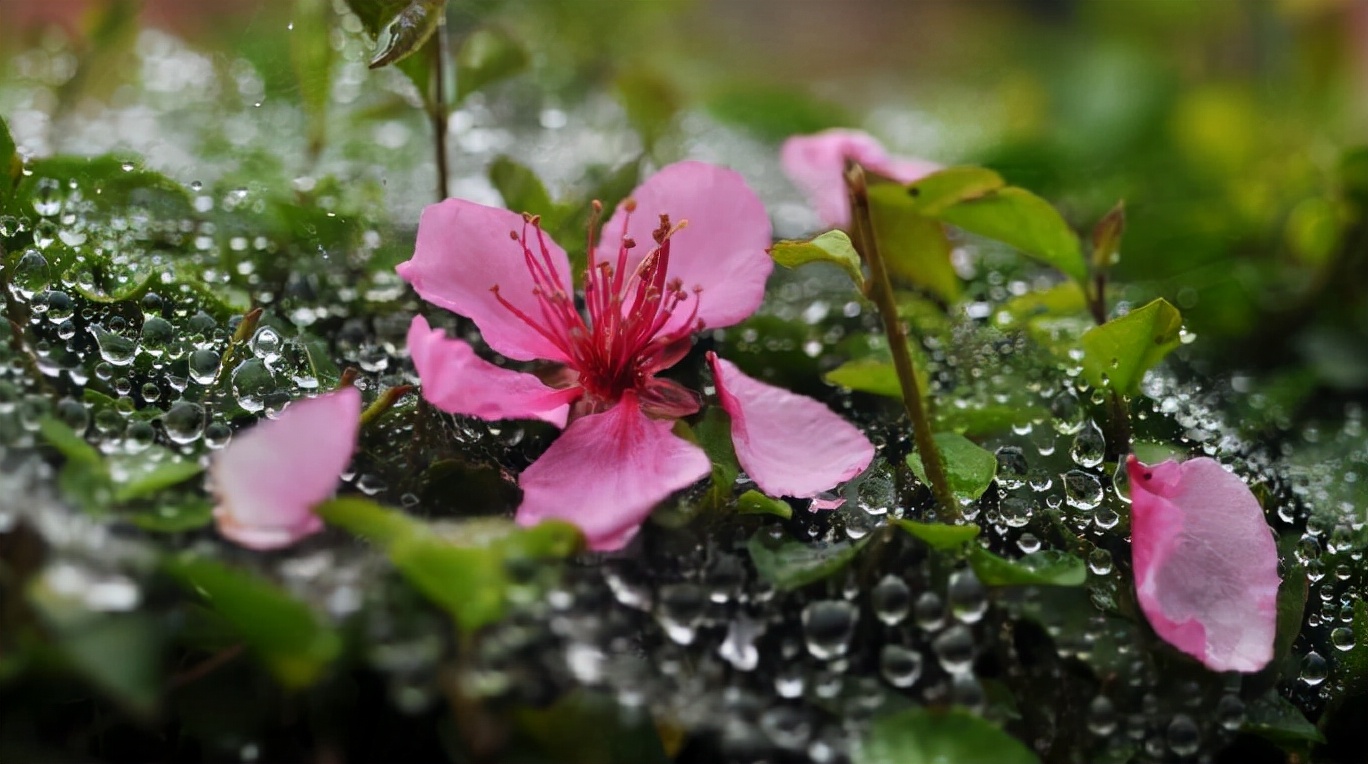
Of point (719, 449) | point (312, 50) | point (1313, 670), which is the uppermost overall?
point (312, 50)

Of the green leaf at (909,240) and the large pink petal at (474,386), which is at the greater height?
the large pink petal at (474,386)

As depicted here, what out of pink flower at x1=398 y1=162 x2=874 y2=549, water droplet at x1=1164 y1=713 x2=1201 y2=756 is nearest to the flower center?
pink flower at x1=398 y1=162 x2=874 y2=549

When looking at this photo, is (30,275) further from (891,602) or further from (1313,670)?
(1313,670)

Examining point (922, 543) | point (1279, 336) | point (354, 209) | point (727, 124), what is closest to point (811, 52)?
point (727, 124)

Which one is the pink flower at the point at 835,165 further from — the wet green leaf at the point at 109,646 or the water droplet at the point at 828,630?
the wet green leaf at the point at 109,646

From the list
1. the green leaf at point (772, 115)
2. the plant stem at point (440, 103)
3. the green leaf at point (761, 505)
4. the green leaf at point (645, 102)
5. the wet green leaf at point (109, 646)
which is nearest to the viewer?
the wet green leaf at point (109, 646)

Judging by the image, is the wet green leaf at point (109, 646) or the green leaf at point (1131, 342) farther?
the green leaf at point (1131, 342)

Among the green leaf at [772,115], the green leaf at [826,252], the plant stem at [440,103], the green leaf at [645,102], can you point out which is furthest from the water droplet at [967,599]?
the green leaf at [772,115]

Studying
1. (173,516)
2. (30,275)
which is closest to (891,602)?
(173,516)
